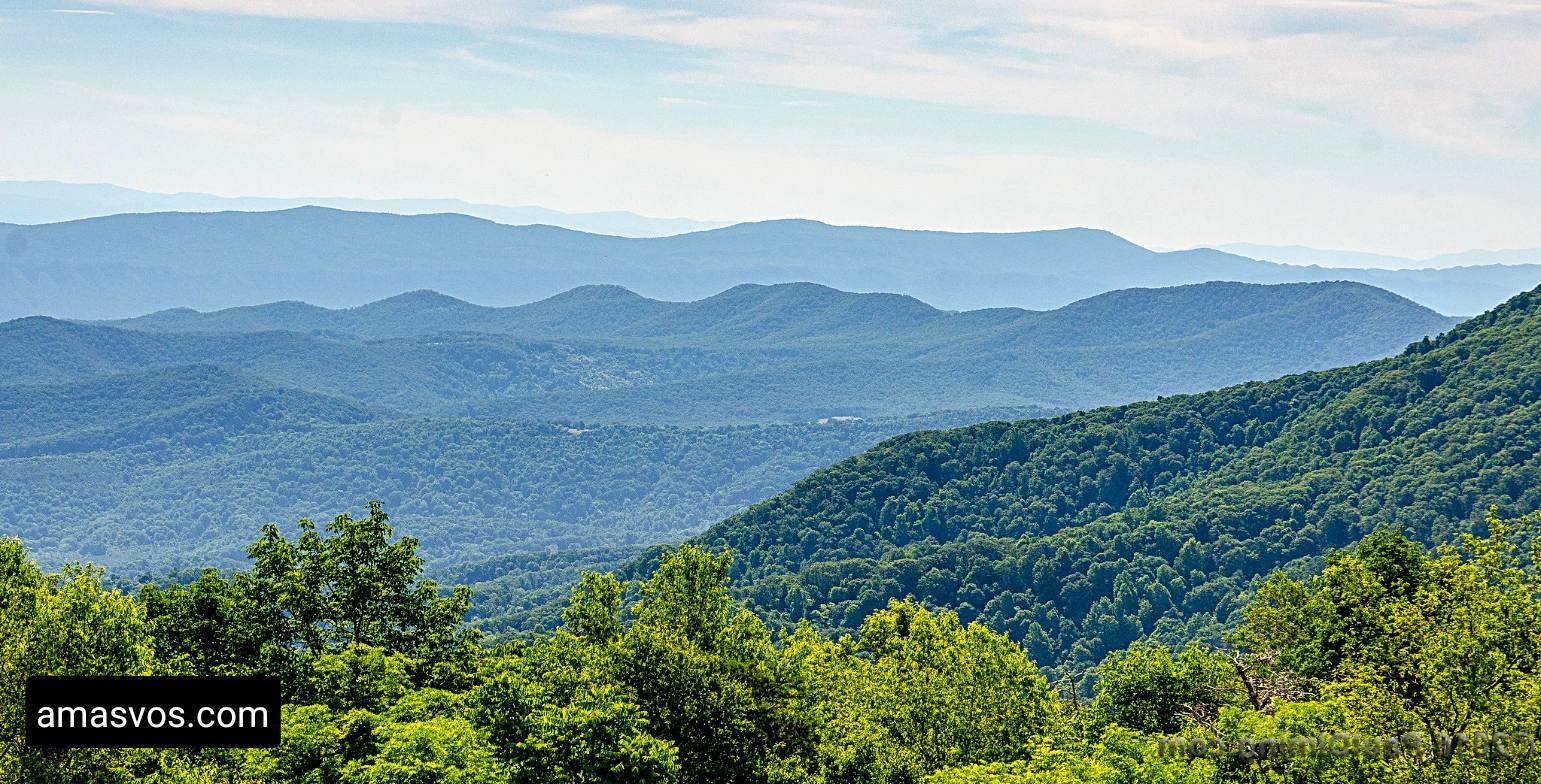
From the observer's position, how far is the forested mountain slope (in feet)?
341

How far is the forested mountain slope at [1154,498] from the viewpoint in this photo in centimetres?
10388

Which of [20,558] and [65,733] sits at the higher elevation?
[20,558]

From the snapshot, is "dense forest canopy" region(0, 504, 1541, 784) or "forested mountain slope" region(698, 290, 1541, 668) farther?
"forested mountain slope" region(698, 290, 1541, 668)

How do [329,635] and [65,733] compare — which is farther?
[329,635]

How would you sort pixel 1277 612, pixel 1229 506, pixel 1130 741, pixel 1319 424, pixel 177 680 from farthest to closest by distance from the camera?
1. pixel 1319 424
2. pixel 1229 506
3. pixel 1277 612
4. pixel 1130 741
5. pixel 177 680

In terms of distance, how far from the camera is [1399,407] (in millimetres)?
120188

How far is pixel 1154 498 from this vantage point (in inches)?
5153

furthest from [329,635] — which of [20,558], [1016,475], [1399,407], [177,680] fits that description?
[1016,475]

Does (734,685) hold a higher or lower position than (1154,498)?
higher

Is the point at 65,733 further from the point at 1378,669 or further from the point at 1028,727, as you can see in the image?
the point at 1378,669

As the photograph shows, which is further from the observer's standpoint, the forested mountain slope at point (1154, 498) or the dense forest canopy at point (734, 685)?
the forested mountain slope at point (1154, 498)

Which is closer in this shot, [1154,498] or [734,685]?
[734,685]

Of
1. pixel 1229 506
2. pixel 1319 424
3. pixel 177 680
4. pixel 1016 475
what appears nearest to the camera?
pixel 177 680

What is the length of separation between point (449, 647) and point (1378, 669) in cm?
2085
